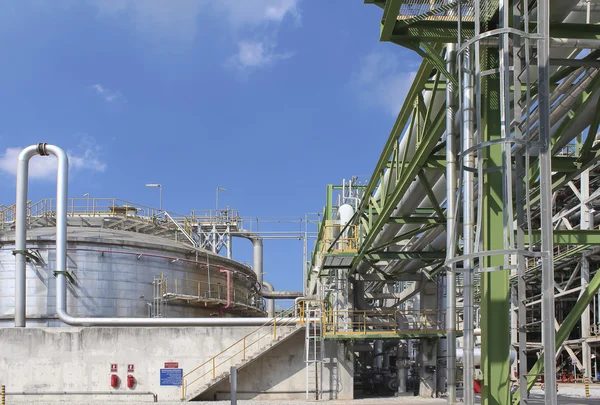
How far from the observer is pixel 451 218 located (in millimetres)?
11828

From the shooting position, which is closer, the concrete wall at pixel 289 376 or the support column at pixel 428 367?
the concrete wall at pixel 289 376

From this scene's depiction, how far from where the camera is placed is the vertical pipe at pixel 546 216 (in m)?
9.14

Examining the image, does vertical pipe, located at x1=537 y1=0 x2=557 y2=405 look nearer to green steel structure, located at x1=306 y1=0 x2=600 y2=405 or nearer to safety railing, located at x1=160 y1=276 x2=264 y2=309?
green steel structure, located at x1=306 y1=0 x2=600 y2=405

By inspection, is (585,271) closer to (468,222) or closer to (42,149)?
(42,149)

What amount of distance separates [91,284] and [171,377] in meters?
7.48

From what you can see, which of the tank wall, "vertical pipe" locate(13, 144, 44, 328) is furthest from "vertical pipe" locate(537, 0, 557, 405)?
the tank wall

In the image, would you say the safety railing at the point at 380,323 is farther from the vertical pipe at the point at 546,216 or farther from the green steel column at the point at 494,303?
the vertical pipe at the point at 546,216

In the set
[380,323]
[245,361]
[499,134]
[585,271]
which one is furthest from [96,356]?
[585,271]

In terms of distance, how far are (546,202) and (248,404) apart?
57.6 feet

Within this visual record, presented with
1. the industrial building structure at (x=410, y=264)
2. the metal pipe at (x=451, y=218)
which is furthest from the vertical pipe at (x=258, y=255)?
the metal pipe at (x=451, y=218)

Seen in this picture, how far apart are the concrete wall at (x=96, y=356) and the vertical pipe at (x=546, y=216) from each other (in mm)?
18686

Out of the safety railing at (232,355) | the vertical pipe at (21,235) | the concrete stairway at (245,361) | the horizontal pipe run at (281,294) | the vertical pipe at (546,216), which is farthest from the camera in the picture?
the horizontal pipe run at (281,294)

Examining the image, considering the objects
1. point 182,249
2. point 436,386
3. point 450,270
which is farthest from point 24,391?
point 450,270

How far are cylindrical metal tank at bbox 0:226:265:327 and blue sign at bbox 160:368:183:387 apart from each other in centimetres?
619
